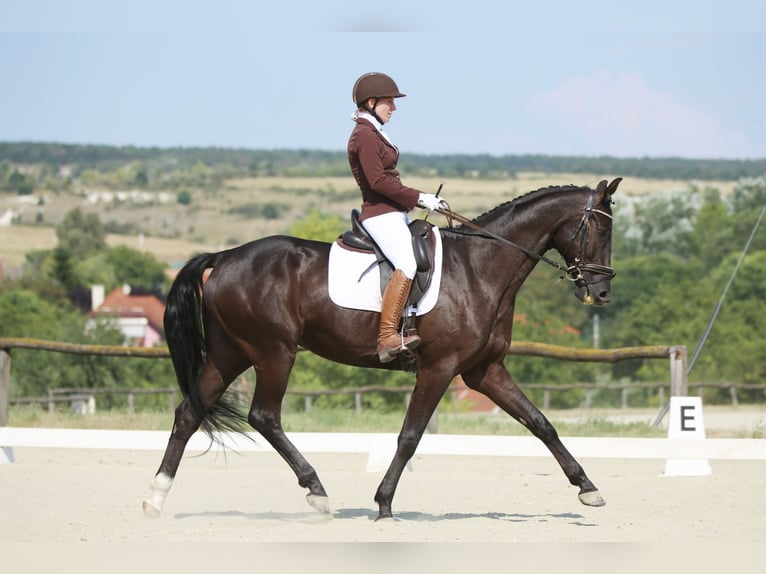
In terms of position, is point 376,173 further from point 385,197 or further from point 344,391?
point 344,391

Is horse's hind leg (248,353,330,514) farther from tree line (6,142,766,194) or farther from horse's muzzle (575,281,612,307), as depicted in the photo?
tree line (6,142,766,194)

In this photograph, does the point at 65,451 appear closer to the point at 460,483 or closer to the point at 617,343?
the point at 460,483

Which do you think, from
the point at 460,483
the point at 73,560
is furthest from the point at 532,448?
the point at 73,560

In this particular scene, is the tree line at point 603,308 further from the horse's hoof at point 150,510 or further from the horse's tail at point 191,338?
the horse's hoof at point 150,510

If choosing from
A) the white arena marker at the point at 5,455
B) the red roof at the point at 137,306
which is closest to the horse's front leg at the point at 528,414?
the white arena marker at the point at 5,455

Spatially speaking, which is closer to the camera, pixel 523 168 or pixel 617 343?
pixel 617 343

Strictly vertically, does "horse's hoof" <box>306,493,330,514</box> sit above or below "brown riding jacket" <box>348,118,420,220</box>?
below

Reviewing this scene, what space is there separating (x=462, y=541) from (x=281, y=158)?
166 metres

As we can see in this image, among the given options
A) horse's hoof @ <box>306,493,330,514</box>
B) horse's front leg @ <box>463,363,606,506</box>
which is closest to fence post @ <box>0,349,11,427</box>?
horse's hoof @ <box>306,493,330,514</box>

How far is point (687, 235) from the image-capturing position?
10188 centimetres

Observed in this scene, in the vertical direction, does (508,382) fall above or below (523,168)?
below

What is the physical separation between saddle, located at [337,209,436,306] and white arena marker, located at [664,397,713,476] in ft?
11.1

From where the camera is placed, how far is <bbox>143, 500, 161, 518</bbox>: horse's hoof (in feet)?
21.6

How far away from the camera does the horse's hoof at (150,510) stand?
21.6ft
